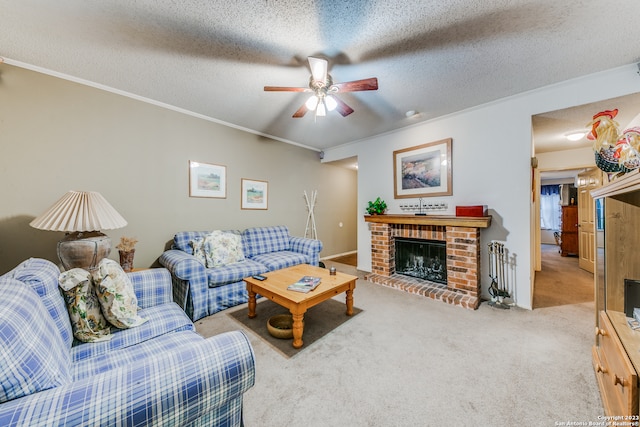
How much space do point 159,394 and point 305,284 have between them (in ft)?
4.89

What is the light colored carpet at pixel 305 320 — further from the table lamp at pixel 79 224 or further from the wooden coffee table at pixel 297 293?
the table lamp at pixel 79 224

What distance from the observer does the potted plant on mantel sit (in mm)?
3850

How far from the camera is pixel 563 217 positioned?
19.5ft

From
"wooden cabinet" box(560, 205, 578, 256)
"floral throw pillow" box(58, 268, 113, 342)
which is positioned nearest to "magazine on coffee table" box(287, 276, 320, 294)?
"floral throw pillow" box(58, 268, 113, 342)

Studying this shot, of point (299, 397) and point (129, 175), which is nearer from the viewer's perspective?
point (299, 397)

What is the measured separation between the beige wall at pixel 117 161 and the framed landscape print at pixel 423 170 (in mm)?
2111

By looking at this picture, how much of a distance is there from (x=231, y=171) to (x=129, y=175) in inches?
49.9

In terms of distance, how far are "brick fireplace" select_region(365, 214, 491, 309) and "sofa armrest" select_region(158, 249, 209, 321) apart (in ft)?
7.78

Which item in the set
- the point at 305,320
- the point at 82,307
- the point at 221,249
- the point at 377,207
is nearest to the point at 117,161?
the point at 221,249

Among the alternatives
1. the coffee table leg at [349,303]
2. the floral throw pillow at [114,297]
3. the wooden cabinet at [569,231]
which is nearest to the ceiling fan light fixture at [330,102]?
the coffee table leg at [349,303]

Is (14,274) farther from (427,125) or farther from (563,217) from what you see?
(563,217)

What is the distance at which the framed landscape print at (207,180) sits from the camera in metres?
3.24

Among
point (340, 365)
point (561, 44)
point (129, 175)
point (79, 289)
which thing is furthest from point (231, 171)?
point (561, 44)

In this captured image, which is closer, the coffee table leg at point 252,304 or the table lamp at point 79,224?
the table lamp at point 79,224
